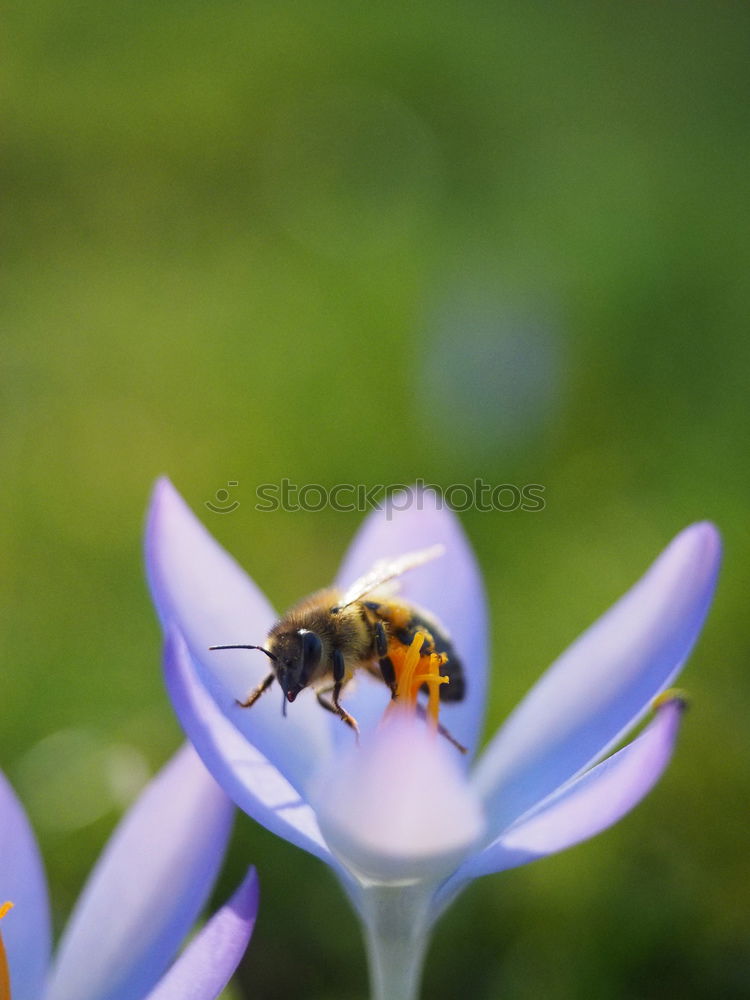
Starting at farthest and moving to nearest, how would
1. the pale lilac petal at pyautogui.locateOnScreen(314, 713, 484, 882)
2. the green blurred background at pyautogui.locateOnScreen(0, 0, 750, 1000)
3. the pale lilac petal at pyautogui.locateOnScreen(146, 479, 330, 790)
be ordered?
the green blurred background at pyautogui.locateOnScreen(0, 0, 750, 1000) < the pale lilac petal at pyautogui.locateOnScreen(146, 479, 330, 790) < the pale lilac petal at pyautogui.locateOnScreen(314, 713, 484, 882)

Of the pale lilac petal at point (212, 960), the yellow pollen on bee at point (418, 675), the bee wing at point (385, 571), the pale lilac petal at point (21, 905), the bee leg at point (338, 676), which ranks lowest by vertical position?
the pale lilac petal at point (21, 905)

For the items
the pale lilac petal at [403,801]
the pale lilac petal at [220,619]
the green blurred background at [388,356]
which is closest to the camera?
the pale lilac petal at [403,801]

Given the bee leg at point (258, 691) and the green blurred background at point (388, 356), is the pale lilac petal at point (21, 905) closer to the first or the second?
the bee leg at point (258, 691)

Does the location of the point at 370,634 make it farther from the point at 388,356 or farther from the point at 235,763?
the point at 388,356

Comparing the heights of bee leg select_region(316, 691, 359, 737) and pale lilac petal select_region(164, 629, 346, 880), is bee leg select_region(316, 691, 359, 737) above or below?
below

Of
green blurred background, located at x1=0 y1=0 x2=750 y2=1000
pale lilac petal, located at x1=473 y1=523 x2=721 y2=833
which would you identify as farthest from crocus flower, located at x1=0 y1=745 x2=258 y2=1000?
green blurred background, located at x1=0 y1=0 x2=750 y2=1000

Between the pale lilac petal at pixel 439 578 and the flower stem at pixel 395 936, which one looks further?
the pale lilac petal at pixel 439 578

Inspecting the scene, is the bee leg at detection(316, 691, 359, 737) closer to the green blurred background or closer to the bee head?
the bee head

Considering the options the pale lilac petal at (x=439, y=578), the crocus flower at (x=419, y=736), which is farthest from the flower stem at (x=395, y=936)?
the pale lilac petal at (x=439, y=578)
